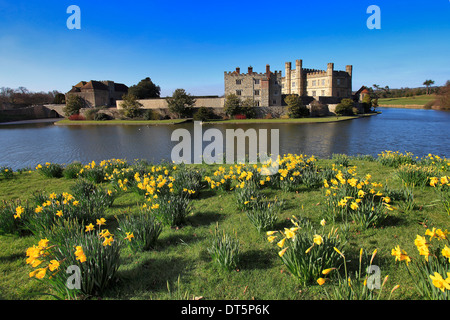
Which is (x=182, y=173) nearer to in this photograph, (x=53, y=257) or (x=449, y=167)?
(x=53, y=257)

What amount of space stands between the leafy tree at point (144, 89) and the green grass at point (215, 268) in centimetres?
6516

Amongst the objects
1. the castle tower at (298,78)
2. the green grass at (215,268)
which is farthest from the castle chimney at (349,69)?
the green grass at (215,268)

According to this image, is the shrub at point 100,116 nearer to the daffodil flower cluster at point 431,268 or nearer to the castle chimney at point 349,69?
the daffodil flower cluster at point 431,268

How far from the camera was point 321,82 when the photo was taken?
199 ft

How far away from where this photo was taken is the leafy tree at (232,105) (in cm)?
4615

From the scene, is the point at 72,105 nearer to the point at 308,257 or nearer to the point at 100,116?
the point at 100,116

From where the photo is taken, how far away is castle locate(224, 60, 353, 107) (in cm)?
4969

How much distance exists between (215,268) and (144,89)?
69.7 metres

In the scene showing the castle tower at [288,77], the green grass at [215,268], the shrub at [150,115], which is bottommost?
the green grass at [215,268]

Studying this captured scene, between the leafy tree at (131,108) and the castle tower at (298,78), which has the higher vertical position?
the castle tower at (298,78)

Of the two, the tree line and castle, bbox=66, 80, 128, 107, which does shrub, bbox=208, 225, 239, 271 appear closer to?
castle, bbox=66, 80, 128, 107

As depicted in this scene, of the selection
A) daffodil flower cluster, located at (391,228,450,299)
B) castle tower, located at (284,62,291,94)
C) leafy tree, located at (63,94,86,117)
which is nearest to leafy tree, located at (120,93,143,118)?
leafy tree, located at (63,94,86,117)

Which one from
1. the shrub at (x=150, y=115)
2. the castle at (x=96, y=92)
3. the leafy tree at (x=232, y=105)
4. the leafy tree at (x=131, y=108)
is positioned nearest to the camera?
the leafy tree at (x=232, y=105)
